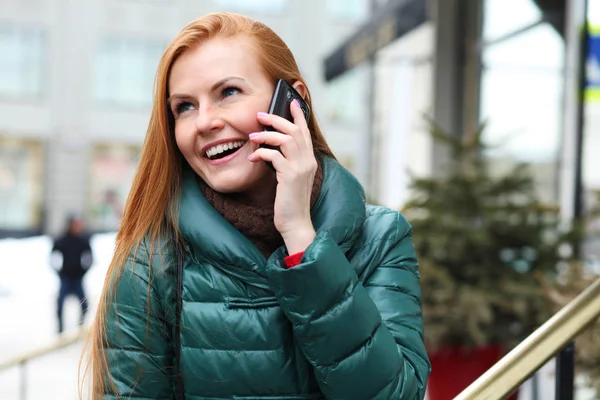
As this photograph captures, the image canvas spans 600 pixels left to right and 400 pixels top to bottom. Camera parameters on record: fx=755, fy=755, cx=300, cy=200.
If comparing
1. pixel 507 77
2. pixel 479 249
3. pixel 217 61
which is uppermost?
pixel 507 77

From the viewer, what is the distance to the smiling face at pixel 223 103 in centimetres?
150

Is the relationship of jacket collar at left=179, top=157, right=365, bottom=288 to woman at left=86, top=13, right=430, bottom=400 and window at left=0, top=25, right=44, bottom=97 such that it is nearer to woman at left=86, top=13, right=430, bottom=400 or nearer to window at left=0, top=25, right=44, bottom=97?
woman at left=86, top=13, right=430, bottom=400

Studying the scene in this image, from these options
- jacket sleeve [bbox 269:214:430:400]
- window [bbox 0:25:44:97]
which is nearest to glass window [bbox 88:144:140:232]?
window [bbox 0:25:44:97]

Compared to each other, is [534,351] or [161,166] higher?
[161,166]

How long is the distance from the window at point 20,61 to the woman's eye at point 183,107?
22170 mm

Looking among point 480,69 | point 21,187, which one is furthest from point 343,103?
point 480,69

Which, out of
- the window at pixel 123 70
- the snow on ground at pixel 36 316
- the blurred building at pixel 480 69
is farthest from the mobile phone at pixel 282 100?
the window at pixel 123 70

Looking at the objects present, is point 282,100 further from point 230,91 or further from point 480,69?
point 480,69

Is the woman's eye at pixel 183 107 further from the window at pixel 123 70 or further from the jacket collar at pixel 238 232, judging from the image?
the window at pixel 123 70

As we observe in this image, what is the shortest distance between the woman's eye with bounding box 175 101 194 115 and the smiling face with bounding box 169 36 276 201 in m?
0.01

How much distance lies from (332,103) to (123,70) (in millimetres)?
6497

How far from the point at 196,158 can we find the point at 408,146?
798 centimetres

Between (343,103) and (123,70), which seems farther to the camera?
(343,103)

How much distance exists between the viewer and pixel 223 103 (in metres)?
1.51
